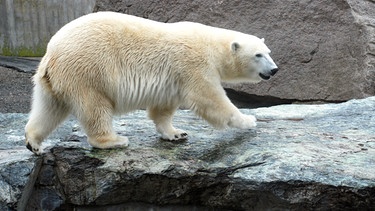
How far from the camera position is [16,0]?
1080cm

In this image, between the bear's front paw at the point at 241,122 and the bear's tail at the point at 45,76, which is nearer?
the bear's tail at the point at 45,76

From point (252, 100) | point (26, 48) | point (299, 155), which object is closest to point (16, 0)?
point (26, 48)

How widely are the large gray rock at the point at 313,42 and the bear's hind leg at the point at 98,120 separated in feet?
10.7

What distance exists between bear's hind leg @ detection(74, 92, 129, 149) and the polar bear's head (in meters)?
0.95

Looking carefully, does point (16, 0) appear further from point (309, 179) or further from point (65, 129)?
point (309, 179)

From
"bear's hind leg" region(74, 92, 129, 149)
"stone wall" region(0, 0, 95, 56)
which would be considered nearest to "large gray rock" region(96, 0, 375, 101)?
"bear's hind leg" region(74, 92, 129, 149)

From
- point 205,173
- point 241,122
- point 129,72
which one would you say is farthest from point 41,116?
point 241,122

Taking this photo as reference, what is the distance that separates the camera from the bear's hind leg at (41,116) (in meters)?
3.58

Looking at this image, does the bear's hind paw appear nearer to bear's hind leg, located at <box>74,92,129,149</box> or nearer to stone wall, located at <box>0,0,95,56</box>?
bear's hind leg, located at <box>74,92,129,149</box>

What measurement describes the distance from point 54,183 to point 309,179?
5.28 feet

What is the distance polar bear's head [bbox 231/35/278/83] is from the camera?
3836 mm

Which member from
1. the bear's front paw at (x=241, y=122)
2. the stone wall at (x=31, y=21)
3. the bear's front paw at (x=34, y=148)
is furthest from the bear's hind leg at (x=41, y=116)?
the stone wall at (x=31, y=21)

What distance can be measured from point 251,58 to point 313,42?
9.09 ft

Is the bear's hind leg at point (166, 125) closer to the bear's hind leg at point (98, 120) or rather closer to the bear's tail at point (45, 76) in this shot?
the bear's hind leg at point (98, 120)
